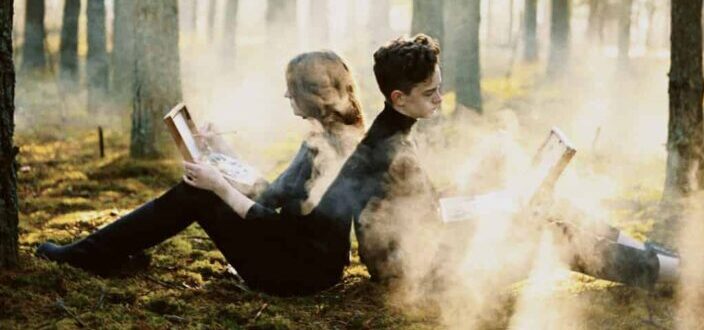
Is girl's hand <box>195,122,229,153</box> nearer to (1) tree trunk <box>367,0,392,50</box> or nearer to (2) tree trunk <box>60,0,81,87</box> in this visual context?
(2) tree trunk <box>60,0,81,87</box>

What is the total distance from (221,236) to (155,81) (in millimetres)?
4985

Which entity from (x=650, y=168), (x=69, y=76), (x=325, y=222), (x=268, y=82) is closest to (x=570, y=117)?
(x=650, y=168)

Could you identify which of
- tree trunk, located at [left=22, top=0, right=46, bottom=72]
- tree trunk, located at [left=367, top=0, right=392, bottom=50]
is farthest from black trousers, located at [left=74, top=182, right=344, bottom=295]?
tree trunk, located at [left=367, top=0, right=392, bottom=50]

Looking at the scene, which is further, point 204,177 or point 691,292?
point 691,292

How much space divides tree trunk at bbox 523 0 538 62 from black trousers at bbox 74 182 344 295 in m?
21.3

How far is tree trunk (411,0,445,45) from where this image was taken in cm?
1228

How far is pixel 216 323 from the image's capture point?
3.72 metres

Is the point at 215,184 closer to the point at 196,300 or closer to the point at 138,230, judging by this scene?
the point at 138,230

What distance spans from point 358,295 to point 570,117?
40.3ft

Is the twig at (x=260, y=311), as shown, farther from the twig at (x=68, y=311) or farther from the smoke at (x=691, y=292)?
the smoke at (x=691, y=292)

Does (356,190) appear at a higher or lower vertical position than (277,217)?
higher

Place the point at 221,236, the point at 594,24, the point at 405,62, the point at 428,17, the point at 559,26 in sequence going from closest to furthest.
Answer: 1. the point at 405,62
2. the point at 221,236
3. the point at 428,17
4. the point at 559,26
5. the point at 594,24

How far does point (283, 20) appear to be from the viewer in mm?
20781

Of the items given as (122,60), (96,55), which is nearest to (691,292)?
(122,60)
